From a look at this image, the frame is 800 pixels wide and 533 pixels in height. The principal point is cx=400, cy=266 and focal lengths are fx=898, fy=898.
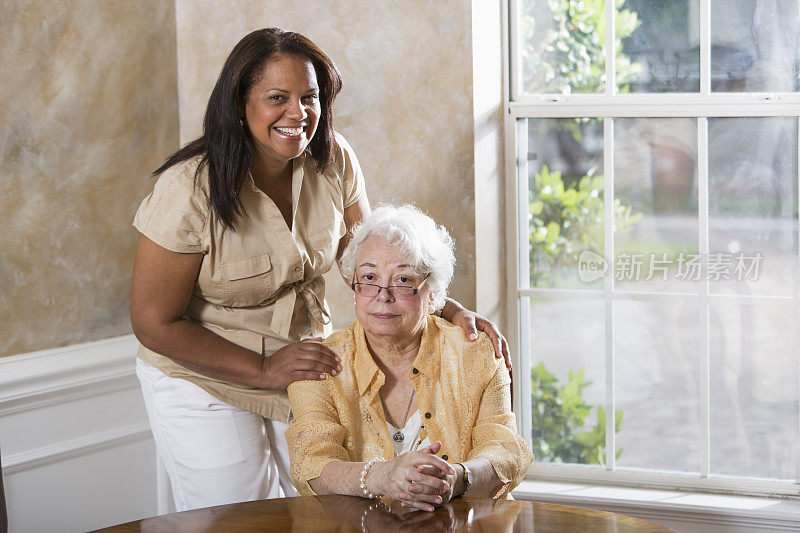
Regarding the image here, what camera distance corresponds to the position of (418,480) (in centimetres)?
161

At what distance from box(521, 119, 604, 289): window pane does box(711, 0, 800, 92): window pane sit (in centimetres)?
41

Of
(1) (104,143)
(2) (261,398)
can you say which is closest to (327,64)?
(2) (261,398)

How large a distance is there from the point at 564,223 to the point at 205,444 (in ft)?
4.58

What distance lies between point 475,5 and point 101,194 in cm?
126

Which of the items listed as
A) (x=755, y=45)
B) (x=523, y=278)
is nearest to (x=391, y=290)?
(x=523, y=278)

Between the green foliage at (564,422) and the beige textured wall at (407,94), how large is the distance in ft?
1.50

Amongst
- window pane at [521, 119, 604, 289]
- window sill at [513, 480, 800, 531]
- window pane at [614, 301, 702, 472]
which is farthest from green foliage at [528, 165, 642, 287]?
window sill at [513, 480, 800, 531]

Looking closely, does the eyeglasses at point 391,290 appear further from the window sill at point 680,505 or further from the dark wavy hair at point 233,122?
the window sill at point 680,505

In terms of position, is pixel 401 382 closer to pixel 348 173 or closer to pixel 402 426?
pixel 402 426

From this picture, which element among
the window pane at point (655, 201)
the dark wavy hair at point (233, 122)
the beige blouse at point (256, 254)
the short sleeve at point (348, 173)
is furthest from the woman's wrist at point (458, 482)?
the window pane at point (655, 201)

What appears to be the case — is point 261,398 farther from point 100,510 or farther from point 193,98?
point 193,98

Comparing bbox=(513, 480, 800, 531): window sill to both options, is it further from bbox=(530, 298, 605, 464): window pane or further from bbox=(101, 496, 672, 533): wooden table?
bbox=(101, 496, 672, 533): wooden table

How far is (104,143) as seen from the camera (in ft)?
8.87

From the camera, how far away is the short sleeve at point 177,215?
1891mm
